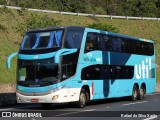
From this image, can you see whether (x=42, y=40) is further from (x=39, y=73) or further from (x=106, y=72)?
(x=106, y=72)

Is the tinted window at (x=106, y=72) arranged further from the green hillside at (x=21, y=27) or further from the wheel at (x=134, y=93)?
the green hillside at (x=21, y=27)

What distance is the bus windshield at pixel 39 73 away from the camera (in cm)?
2095

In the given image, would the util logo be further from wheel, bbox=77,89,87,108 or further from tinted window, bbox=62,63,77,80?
tinted window, bbox=62,63,77,80

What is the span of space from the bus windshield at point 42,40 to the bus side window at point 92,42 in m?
2.12

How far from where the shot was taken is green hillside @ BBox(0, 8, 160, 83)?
131 ft

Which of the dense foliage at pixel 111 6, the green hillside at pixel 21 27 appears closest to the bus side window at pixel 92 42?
the green hillside at pixel 21 27

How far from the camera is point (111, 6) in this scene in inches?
3627

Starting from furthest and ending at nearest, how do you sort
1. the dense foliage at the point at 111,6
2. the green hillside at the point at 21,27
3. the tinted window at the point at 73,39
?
the dense foliage at the point at 111,6 → the green hillside at the point at 21,27 → the tinted window at the point at 73,39

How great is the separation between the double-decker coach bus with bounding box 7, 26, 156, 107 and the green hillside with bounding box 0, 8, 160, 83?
36.8ft

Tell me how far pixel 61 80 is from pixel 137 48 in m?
9.87

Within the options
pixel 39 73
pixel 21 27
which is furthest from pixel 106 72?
pixel 21 27

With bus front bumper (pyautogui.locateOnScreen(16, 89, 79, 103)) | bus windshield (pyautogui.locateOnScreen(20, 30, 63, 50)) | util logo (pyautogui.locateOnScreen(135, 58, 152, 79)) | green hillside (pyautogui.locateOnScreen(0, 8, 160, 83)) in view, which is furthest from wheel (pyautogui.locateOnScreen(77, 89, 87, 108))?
green hillside (pyautogui.locateOnScreen(0, 8, 160, 83))

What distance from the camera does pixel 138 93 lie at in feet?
96.8

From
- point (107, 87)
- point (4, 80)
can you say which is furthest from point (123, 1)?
point (107, 87)
